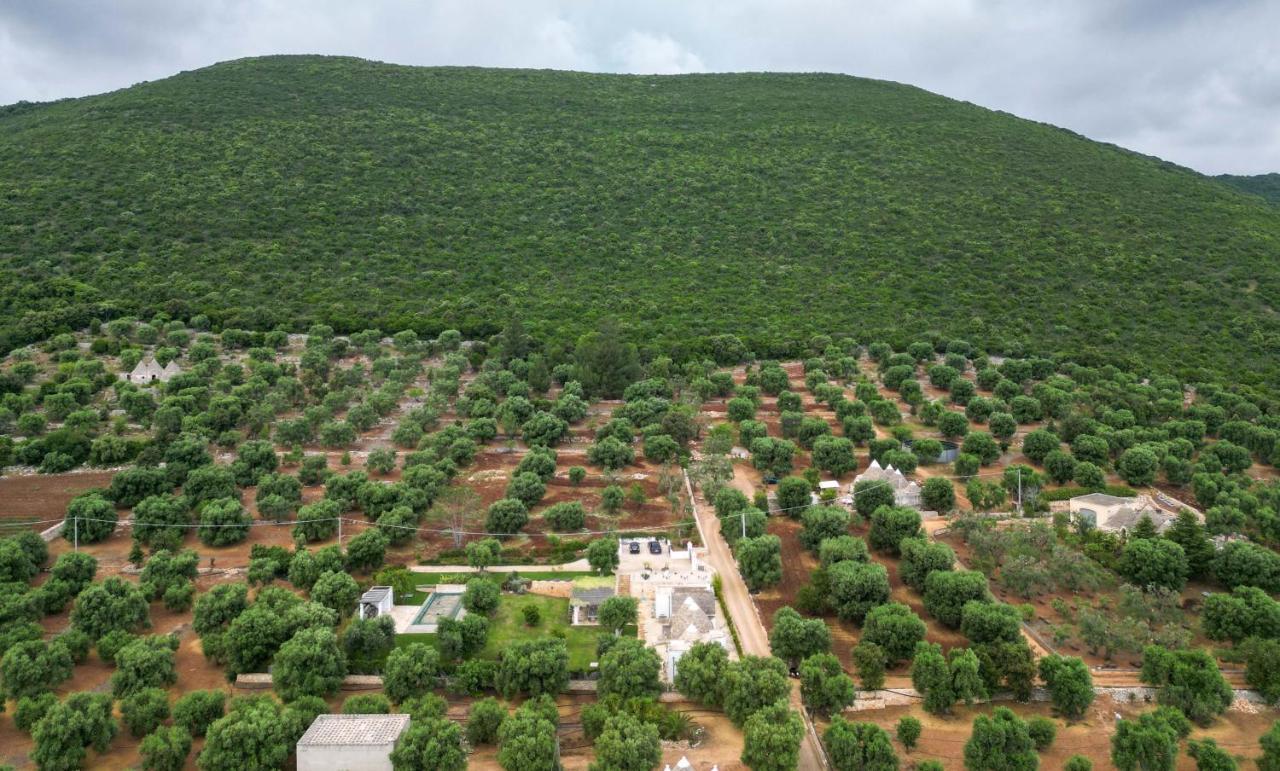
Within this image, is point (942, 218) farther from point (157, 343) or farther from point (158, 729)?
point (158, 729)

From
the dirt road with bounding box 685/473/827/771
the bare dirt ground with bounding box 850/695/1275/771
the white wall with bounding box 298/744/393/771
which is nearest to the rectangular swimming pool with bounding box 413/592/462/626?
the white wall with bounding box 298/744/393/771

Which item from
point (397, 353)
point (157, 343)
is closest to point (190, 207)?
point (157, 343)

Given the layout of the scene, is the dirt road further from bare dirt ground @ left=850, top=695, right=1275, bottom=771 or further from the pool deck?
the pool deck

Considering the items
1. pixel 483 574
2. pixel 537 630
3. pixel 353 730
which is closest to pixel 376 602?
pixel 483 574

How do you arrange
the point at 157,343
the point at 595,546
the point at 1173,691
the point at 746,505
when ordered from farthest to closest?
1. the point at 157,343
2. the point at 746,505
3. the point at 595,546
4. the point at 1173,691

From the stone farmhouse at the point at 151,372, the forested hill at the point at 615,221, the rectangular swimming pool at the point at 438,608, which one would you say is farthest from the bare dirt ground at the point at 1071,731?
the stone farmhouse at the point at 151,372

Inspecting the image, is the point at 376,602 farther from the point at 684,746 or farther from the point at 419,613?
the point at 684,746
